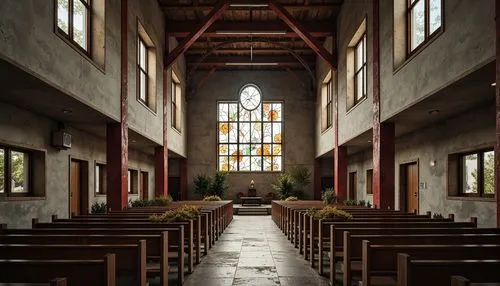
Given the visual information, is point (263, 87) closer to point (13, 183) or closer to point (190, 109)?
point (190, 109)

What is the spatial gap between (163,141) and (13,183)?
7474 mm

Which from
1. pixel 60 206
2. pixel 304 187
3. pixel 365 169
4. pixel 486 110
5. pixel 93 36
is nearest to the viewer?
pixel 486 110

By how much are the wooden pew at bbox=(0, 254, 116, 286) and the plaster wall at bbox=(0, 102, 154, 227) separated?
5600 millimetres

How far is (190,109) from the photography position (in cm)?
2347

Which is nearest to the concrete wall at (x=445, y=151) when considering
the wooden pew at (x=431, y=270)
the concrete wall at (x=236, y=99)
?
the wooden pew at (x=431, y=270)

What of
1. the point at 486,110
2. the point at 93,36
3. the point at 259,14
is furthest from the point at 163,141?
the point at 486,110

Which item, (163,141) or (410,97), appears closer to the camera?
(410,97)

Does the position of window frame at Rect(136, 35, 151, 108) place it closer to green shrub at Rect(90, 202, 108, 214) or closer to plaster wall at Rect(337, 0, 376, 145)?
green shrub at Rect(90, 202, 108, 214)

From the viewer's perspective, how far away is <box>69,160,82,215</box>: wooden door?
11.8 m

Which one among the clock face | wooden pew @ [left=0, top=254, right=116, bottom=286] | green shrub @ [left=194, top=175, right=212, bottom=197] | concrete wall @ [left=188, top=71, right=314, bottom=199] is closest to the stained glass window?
the clock face

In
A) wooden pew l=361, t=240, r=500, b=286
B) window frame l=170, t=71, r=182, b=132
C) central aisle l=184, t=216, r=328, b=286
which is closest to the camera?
wooden pew l=361, t=240, r=500, b=286

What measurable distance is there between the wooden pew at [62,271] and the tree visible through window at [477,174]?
26.2 ft

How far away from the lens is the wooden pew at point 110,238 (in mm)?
4512

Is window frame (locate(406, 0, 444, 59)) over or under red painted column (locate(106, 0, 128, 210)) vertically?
over
